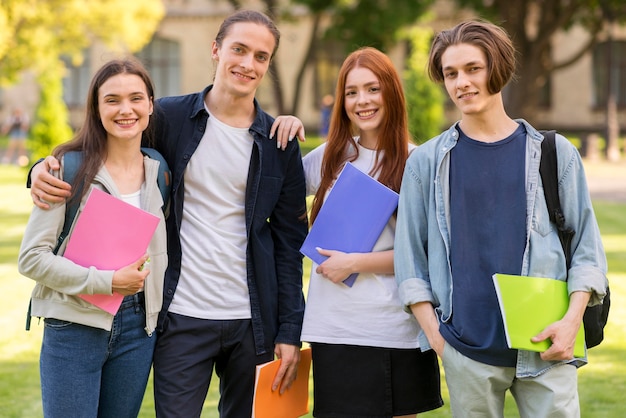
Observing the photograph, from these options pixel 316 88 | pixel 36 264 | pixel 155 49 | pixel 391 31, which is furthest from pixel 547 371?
pixel 155 49

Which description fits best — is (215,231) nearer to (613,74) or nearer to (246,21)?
(246,21)

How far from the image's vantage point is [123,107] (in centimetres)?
319

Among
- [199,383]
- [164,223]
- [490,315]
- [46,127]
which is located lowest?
[199,383]

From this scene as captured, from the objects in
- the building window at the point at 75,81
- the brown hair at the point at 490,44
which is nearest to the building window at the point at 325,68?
the building window at the point at 75,81

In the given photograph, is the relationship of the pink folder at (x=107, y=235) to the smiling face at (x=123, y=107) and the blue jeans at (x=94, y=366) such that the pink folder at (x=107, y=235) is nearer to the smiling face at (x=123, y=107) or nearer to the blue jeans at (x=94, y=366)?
the blue jeans at (x=94, y=366)

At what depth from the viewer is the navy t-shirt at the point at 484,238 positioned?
2.99m

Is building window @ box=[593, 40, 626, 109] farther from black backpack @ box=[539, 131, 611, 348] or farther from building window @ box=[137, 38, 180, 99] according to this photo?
black backpack @ box=[539, 131, 611, 348]

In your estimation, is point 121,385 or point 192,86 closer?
point 121,385

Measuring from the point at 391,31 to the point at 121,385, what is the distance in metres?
21.9

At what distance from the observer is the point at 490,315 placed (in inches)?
118

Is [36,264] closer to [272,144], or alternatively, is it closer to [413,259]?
[272,144]

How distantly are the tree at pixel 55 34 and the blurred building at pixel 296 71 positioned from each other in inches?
286

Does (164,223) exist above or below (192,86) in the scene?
below

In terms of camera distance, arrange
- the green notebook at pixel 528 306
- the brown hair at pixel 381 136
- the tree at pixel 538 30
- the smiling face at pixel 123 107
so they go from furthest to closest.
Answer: the tree at pixel 538 30, the brown hair at pixel 381 136, the smiling face at pixel 123 107, the green notebook at pixel 528 306
